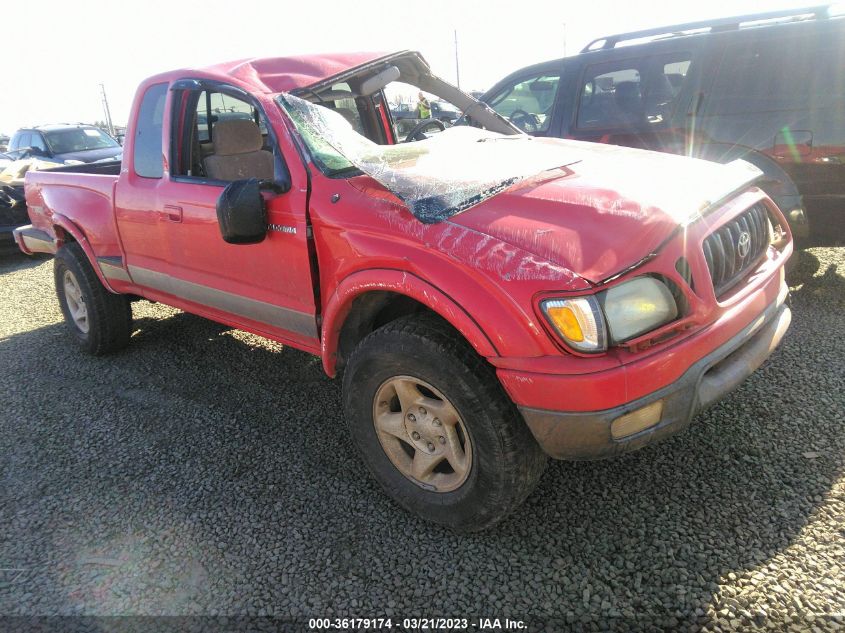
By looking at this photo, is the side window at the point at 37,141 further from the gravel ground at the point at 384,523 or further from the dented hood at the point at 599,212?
the dented hood at the point at 599,212

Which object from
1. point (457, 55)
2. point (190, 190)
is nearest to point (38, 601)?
point (190, 190)

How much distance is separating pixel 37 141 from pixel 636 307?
14274 mm

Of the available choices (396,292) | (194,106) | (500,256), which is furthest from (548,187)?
(194,106)

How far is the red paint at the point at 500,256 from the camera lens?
2029 mm

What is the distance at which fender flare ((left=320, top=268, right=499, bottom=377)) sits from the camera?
212 centimetres

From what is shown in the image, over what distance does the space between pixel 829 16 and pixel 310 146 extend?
13.3ft

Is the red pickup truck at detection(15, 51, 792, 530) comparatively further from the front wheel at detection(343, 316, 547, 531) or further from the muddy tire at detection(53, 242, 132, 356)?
the muddy tire at detection(53, 242, 132, 356)

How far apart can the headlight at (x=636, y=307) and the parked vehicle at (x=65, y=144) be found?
12596 millimetres

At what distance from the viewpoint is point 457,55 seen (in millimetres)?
42562

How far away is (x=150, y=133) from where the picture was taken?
3740 mm

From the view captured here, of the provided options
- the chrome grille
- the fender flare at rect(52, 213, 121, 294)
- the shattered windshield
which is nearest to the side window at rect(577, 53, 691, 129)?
the shattered windshield

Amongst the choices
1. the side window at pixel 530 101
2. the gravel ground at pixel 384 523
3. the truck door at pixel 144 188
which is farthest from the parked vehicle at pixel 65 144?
the gravel ground at pixel 384 523

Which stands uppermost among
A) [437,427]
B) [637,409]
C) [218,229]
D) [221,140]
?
[221,140]

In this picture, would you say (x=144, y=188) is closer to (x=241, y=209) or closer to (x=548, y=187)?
(x=241, y=209)
